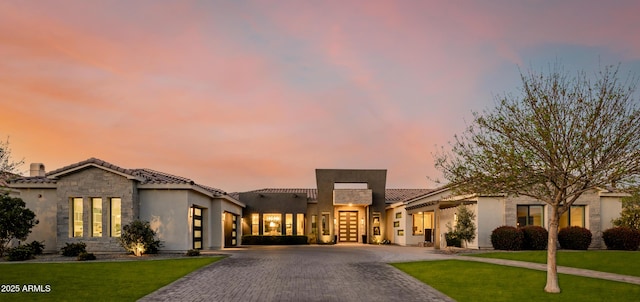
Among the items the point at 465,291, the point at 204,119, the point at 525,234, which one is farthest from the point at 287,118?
the point at 465,291

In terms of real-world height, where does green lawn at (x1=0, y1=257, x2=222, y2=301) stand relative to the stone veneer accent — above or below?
below

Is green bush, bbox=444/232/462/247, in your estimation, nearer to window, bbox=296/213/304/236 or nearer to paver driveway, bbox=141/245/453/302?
paver driveway, bbox=141/245/453/302

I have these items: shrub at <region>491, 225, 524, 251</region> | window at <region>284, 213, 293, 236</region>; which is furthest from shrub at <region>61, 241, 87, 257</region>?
shrub at <region>491, 225, 524, 251</region>

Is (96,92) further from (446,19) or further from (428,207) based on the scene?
(428,207)

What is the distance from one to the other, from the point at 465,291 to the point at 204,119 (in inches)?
763

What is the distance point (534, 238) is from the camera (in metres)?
27.0

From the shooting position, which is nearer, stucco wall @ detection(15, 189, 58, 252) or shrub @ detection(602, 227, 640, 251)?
stucco wall @ detection(15, 189, 58, 252)

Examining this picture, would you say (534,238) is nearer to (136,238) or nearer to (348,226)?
(348,226)

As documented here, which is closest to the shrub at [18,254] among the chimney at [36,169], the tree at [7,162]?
the tree at [7,162]

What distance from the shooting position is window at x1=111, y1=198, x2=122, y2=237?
24.6 metres

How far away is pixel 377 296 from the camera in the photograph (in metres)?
11.9

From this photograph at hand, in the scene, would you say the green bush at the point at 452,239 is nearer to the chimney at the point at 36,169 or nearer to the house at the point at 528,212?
the house at the point at 528,212

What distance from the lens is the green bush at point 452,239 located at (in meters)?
27.9

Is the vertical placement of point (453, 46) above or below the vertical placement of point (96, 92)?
above
